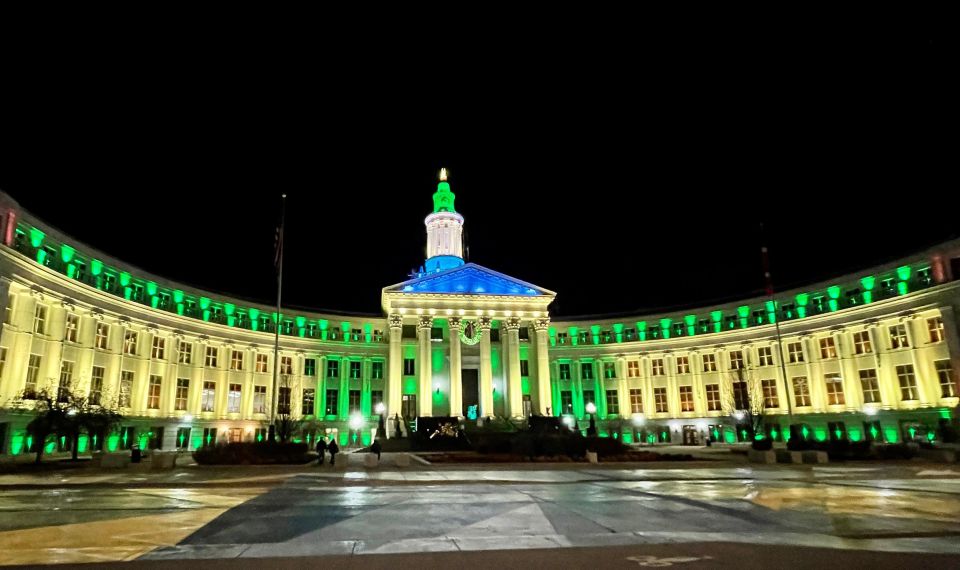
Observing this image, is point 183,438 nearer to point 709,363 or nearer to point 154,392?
point 154,392

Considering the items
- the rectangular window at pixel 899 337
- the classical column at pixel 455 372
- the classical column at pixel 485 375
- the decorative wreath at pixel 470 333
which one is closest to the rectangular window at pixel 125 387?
the classical column at pixel 455 372

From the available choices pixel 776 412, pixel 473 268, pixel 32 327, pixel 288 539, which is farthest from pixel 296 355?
pixel 288 539

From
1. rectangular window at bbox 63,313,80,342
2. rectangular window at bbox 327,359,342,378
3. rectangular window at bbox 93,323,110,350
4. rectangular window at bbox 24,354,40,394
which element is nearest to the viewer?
rectangular window at bbox 24,354,40,394

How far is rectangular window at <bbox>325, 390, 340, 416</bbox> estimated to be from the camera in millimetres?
70625

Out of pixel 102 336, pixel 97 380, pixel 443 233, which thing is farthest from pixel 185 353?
pixel 443 233

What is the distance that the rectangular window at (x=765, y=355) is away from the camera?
2547 inches

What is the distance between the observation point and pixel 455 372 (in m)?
66.4

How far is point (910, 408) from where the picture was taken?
168 ft

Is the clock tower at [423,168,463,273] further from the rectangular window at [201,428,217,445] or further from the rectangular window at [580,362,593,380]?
the rectangular window at [201,428,217,445]

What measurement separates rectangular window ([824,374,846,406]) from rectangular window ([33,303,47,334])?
7338cm

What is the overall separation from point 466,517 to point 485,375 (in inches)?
2147

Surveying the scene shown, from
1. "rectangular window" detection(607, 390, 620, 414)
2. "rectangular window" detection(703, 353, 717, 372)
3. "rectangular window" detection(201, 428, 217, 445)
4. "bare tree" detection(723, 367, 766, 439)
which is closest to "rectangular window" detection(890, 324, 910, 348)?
"bare tree" detection(723, 367, 766, 439)

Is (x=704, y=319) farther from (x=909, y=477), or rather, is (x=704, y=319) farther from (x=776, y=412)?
(x=909, y=477)

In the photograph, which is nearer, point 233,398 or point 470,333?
point 233,398
